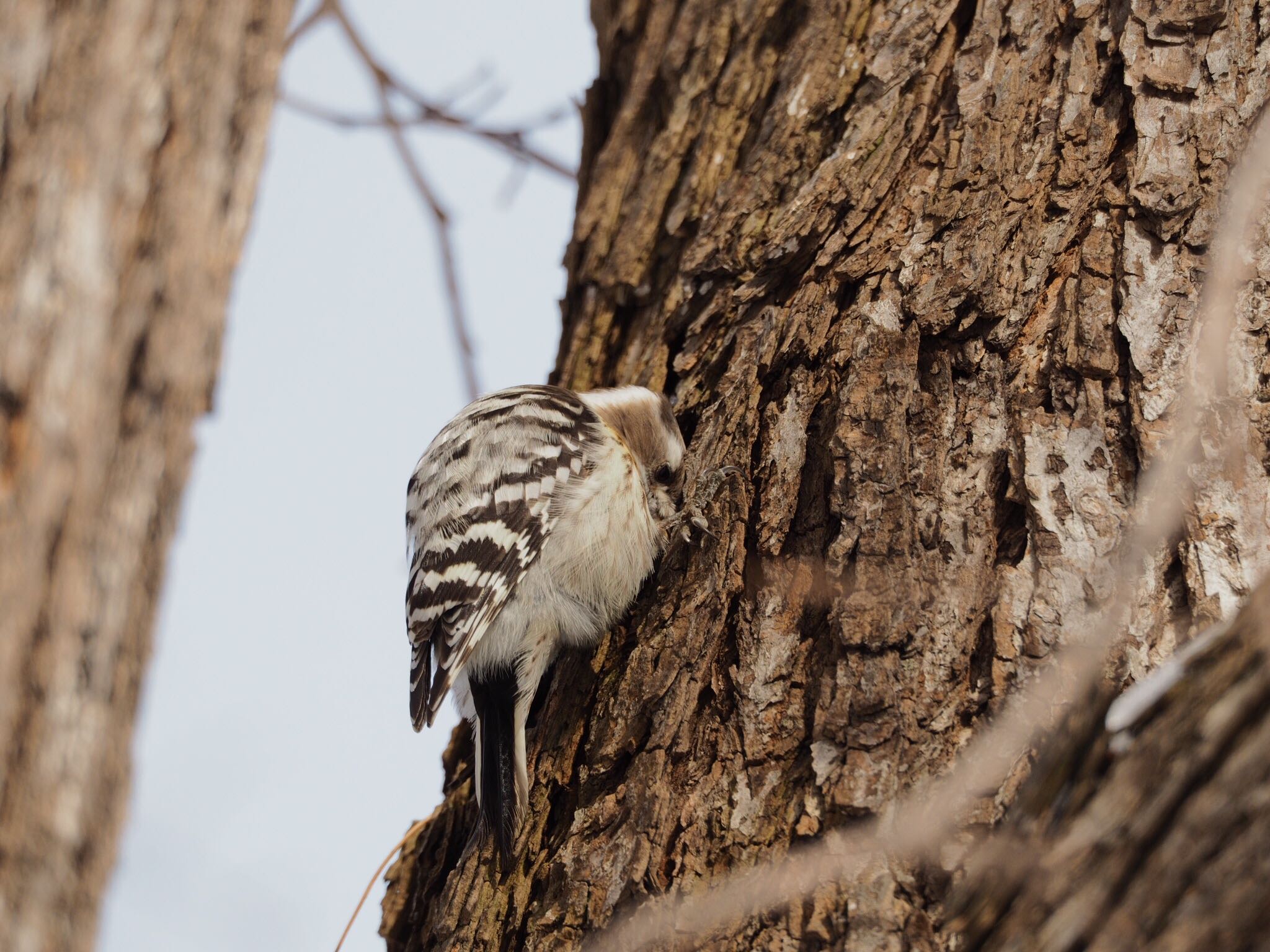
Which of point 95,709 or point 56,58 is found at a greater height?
point 56,58

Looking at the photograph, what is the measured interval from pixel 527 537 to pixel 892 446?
1496 millimetres

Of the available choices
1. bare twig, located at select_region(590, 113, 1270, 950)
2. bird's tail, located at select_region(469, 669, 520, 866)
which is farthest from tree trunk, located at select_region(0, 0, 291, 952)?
bird's tail, located at select_region(469, 669, 520, 866)

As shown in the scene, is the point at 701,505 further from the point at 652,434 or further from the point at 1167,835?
the point at 1167,835

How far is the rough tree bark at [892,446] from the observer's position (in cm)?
216

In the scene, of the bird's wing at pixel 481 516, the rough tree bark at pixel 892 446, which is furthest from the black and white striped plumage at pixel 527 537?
the rough tree bark at pixel 892 446

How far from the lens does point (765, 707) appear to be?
7.48 ft

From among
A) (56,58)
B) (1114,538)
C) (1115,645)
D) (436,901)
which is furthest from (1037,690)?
(56,58)

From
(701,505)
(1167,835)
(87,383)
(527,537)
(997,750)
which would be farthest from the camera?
(527,537)

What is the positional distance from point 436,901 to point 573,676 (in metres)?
0.65

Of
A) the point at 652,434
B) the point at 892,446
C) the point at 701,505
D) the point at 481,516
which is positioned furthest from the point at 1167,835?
the point at 481,516

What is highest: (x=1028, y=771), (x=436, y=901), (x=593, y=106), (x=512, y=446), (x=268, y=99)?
(x=593, y=106)

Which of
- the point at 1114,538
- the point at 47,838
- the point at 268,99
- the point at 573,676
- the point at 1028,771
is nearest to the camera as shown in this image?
the point at 47,838

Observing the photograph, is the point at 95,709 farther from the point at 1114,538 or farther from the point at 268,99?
the point at 1114,538

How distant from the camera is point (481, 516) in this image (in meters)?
3.64
